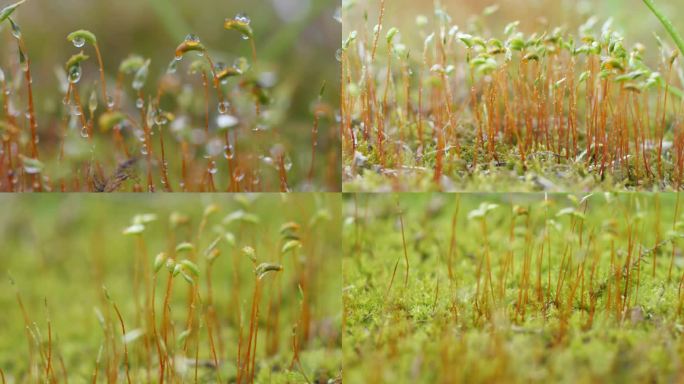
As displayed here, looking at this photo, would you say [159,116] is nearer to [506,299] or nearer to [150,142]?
[150,142]

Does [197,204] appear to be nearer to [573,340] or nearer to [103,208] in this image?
[103,208]

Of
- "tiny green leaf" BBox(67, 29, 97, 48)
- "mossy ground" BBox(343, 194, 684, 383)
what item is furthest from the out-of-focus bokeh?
"tiny green leaf" BBox(67, 29, 97, 48)

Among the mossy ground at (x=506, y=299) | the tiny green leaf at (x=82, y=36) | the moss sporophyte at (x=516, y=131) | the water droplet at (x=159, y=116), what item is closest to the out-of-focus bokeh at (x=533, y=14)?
the moss sporophyte at (x=516, y=131)

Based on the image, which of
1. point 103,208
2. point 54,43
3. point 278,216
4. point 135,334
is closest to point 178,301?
point 278,216

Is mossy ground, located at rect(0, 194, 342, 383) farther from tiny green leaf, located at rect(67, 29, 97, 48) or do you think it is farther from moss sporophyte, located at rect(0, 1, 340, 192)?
tiny green leaf, located at rect(67, 29, 97, 48)

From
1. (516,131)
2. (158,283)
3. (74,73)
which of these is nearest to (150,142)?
(74,73)

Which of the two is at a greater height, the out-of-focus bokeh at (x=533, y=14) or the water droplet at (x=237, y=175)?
the out-of-focus bokeh at (x=533, y=14)

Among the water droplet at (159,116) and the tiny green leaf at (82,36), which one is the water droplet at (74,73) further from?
the water droplet at (159,116)

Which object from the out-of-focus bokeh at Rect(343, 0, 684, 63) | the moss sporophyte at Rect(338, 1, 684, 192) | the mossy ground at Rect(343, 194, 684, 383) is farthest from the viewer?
the out-of-focus bokeh at Rect(343, 0, 684, 63)
